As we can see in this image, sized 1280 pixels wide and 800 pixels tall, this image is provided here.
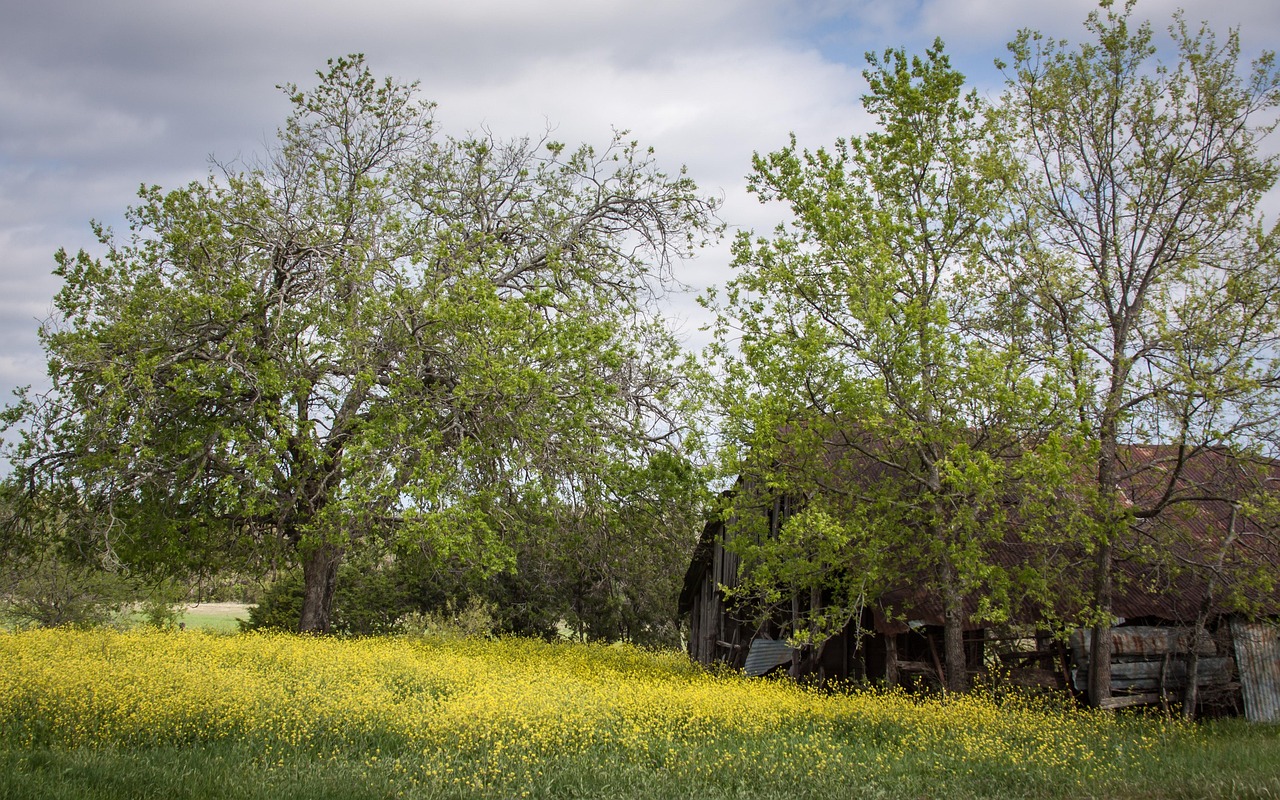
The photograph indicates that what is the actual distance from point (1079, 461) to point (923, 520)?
2666 mm

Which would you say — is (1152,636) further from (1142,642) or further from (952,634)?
(952,634)

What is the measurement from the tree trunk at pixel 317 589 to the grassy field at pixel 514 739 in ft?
15.2

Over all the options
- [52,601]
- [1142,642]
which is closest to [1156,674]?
[1142,642]

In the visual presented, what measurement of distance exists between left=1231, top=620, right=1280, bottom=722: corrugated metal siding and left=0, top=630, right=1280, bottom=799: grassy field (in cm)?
158

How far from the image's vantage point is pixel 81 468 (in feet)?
49.3

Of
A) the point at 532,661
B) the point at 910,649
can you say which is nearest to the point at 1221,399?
the point at 910,649

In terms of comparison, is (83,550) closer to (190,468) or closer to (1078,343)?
(190,468)

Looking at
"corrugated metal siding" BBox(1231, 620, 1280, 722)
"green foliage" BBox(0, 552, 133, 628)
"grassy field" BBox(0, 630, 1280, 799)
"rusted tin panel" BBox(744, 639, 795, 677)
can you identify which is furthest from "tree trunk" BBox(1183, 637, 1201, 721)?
"green foliage" BBox(0, 552, 133, 628)

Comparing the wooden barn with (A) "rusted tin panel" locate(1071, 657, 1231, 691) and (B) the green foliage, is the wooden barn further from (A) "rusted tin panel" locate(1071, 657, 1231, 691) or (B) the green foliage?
(B) the green foliage

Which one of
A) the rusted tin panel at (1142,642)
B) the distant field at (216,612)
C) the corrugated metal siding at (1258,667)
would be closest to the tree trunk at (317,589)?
the rusted tin panel at (1142,642)

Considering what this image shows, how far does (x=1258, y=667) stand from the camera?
15.2 meters

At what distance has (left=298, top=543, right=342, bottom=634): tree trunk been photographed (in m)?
18.3

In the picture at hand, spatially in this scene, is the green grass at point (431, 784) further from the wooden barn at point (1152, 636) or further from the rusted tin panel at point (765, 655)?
the rusted tin panel at point (765, 655)

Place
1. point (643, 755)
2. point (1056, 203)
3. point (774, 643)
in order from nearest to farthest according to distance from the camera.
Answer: point (643, 755)
point (1056, 203)
point (774, 643)
